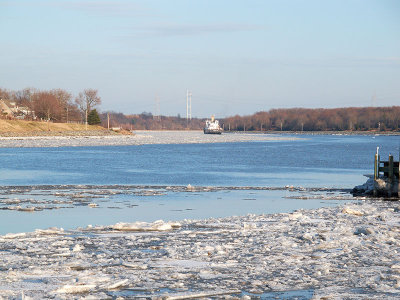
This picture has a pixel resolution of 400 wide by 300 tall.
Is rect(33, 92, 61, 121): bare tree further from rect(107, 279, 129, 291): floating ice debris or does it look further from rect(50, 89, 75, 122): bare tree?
rect(107, 279, 129, 291): floating ice debris

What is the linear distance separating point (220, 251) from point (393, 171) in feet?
55.4

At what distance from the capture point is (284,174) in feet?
138

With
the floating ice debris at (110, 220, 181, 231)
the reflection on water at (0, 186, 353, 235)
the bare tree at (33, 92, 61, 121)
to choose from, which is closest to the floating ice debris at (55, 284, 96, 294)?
the floating ice debris at (110, 220, 181, 231)

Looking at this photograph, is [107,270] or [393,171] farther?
[393,171]

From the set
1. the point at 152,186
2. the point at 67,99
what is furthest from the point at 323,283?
the point at 67,99

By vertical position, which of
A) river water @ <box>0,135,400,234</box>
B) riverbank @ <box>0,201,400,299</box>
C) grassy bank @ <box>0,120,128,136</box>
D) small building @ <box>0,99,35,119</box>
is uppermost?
small building @ <box>0,99,35,119</box>

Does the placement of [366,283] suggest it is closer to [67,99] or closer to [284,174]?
[284,174]

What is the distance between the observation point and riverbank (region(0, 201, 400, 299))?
10.3 meters

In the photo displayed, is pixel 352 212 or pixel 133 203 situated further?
pixel 133 203

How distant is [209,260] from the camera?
497 inches

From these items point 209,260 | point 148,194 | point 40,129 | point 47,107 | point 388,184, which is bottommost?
point 148,194

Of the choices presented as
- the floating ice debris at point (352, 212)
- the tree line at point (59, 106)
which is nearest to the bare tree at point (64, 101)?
the tree line at point (59, 106)

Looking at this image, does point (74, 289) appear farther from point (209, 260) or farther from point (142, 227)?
point (142, 227)

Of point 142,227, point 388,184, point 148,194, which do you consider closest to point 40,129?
point 148,194
